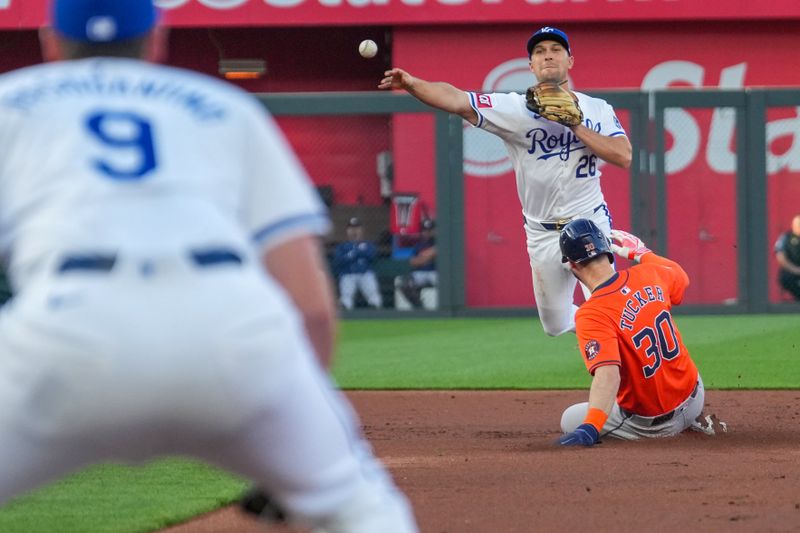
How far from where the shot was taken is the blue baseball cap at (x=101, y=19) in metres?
2.62

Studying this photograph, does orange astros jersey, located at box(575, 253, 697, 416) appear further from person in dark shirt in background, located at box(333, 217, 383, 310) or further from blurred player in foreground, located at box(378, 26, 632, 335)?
person in dark shirt in background, located at box(333, 217, 383, 310)

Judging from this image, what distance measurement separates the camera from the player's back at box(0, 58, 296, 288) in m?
2.44

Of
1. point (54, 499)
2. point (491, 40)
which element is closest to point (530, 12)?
point (491, 40)

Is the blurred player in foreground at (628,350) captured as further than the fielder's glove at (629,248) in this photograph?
No

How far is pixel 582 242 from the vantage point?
7.07 m

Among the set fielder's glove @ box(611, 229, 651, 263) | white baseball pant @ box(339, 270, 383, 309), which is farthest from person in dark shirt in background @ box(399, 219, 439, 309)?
fielder's glove @ box(611, 229, 651, 263)

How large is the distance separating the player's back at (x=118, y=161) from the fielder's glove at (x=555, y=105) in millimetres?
5851

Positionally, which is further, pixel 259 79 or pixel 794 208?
pixel 259 79

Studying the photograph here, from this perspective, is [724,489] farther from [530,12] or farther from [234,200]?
[530,12]

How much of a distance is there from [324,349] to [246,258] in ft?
0.89

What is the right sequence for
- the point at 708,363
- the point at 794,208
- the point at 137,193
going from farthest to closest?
1. the point at 794,208
2. the point at 708,363
3. the point at 137,193

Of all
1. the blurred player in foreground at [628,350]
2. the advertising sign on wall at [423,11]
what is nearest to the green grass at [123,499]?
the blurred player in foreground at [628,350]

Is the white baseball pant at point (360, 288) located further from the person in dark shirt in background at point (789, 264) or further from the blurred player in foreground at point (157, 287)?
the blurred player in foreground at point (157, 287)

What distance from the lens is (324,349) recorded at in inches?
105
